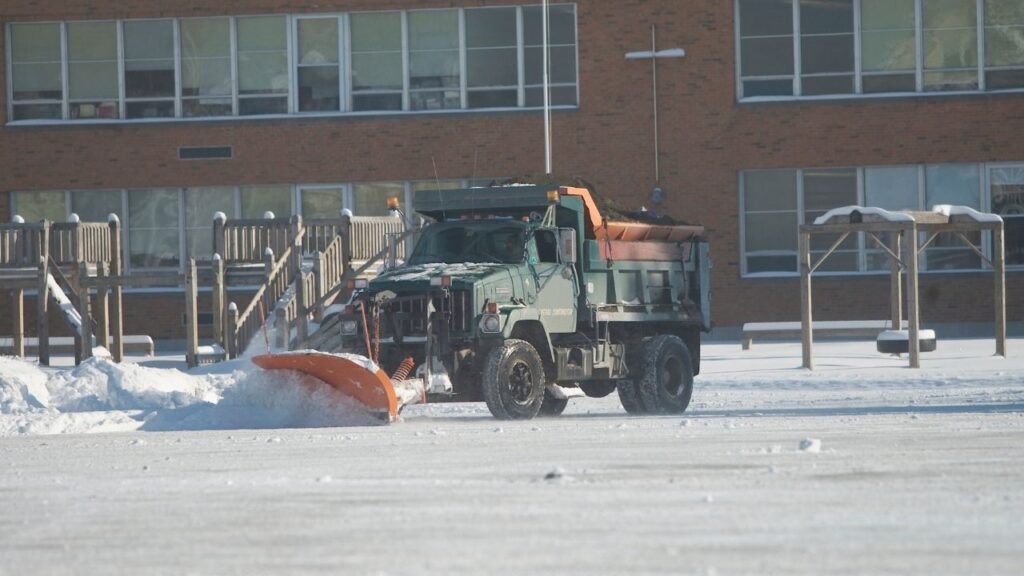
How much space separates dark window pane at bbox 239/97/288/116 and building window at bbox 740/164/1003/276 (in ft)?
31.7

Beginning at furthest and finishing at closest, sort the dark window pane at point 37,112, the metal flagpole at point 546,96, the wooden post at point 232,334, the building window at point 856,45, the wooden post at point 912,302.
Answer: the dark window pane at point 37,112 < the building window at point 856,45 < the metal flagpole at point 546,96 < the wooden post at point 232,334 < the wooden post at point 912,302

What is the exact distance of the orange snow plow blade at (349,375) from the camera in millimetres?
16406

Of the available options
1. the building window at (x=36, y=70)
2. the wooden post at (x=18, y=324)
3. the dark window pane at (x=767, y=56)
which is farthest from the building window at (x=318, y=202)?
the dark window pane at (x=767, y=56)

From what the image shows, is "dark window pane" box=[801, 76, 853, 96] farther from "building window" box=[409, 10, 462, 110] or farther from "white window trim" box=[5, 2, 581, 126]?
"building window" box=[409, 10, 462, 110]

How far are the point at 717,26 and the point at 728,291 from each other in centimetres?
535

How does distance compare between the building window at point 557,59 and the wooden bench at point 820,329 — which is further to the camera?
the building window at point 557,59

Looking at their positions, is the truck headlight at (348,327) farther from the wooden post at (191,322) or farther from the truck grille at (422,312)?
the wooden post at (191,322)

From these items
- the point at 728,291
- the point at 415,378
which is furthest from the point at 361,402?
the point at 728,291

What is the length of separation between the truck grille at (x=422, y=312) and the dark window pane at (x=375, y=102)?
1948 centimetres

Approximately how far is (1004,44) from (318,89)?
14.0 metres

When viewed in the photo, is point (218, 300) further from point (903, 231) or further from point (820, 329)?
point (903, 231)

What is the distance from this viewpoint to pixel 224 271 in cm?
2869

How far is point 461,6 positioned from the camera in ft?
119

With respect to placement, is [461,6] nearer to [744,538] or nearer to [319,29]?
[319,29]
